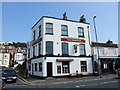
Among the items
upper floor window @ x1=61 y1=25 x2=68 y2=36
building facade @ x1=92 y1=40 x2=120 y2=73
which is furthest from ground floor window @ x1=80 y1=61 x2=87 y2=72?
upper floor window @ x1=61 y1=25 x2=68 y2=36

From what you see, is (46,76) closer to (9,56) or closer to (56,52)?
(56,52)

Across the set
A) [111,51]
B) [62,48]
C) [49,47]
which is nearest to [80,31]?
[62,48]

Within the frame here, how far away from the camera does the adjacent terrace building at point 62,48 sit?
19.8m

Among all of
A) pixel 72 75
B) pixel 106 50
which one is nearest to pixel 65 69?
pixel 72 75

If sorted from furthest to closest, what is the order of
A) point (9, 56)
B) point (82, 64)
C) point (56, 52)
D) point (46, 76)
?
point (9, 56)
point (82, 64)
point (56, 52)
point (46, 76)

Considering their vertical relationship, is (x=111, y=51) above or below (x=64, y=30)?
below

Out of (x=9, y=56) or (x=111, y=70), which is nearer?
(x=111, y=70)

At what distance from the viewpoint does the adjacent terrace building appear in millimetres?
19812

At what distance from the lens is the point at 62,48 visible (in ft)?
69.7

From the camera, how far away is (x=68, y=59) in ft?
68.5

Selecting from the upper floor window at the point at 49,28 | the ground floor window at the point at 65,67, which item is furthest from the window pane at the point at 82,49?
the upper floor window at the point at 49,28

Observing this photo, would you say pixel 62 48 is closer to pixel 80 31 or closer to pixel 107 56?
pixel 80 31

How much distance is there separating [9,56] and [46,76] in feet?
161

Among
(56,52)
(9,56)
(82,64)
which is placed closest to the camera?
(56,52)
